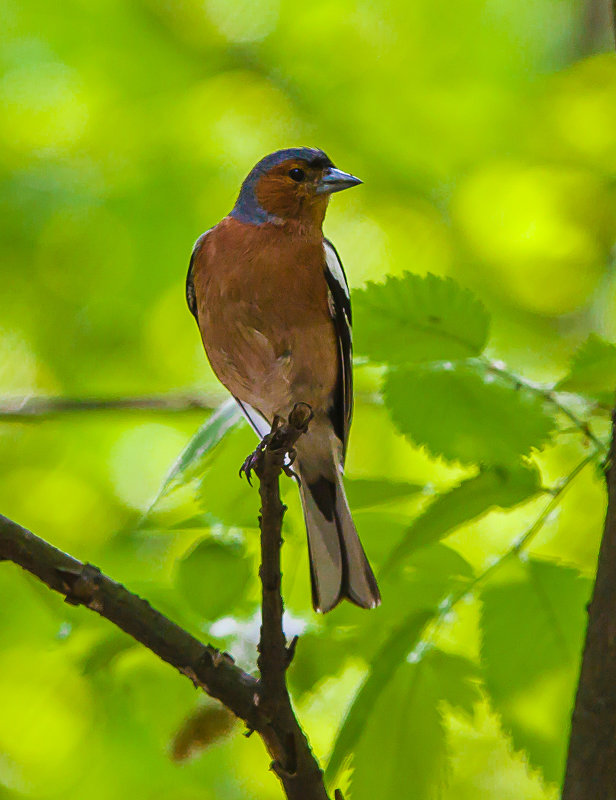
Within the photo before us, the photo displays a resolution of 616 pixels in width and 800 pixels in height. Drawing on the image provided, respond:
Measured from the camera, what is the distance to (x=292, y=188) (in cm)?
406

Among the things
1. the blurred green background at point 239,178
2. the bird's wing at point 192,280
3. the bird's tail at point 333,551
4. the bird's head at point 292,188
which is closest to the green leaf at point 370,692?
the bird's tail at point 333,551

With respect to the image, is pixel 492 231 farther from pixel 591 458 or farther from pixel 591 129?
pixel 591 458

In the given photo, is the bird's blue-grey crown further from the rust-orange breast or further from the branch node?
the branch node

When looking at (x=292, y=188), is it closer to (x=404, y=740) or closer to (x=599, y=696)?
(x=404, y=740)

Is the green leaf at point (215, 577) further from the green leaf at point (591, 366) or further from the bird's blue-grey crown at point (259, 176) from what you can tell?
the bird's blue-grey crown at point (259, 176)

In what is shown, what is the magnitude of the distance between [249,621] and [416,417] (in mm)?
781

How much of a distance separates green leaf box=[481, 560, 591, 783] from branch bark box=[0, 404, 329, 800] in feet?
2.00

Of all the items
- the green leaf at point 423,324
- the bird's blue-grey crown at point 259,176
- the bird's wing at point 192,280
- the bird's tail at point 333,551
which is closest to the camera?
the green leaf at point 423,324

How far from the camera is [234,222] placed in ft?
12.6

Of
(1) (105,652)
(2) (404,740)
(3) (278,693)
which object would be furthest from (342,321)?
(3) (278,693)

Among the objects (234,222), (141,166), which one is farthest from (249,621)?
(141,166)

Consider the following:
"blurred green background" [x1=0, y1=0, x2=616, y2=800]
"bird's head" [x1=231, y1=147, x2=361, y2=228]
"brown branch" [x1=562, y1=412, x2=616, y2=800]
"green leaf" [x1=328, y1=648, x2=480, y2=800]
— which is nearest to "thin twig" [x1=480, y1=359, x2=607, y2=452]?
"brown branch" [x1=562, y1=412, x2=616, y2=800]

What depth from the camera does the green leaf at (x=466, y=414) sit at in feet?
7.90

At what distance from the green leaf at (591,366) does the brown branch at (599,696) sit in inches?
18.2
